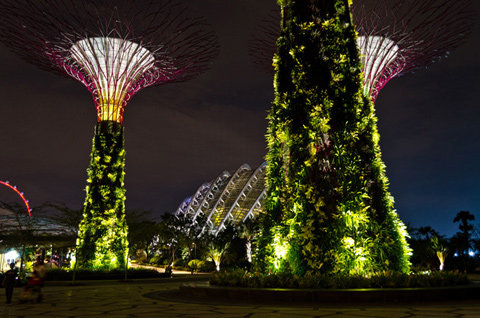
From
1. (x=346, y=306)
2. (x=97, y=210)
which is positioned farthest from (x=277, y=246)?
(x=97, y=210)

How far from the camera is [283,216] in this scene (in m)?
12.1

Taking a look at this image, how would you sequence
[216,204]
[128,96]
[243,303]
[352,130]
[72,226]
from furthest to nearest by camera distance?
[216,204] < [72,226] < [128,96] < [352,130] < [243,303]

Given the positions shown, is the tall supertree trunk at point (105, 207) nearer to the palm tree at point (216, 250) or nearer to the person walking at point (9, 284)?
the person walking at point (9, 284)

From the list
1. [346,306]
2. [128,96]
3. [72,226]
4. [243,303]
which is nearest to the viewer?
[346,306]

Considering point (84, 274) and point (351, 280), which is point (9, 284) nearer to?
point (351, 280)

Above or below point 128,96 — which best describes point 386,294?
below

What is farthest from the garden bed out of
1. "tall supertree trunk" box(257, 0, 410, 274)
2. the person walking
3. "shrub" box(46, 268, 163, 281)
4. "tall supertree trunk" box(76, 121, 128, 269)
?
"tall supertree trunk" box(76, 121, 128, 269)

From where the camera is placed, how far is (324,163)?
11617mm

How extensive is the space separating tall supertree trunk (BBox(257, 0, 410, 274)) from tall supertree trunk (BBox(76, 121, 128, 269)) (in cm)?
1395

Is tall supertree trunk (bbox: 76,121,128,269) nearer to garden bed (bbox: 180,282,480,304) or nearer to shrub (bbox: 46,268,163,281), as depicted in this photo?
shrub (bbox: 46,268,163,281)

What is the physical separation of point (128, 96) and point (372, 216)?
16690mm

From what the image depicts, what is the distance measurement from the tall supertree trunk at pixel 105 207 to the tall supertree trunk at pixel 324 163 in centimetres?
1395

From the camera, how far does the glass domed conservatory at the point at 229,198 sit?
246 feet

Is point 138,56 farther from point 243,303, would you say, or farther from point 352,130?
point 243,303
